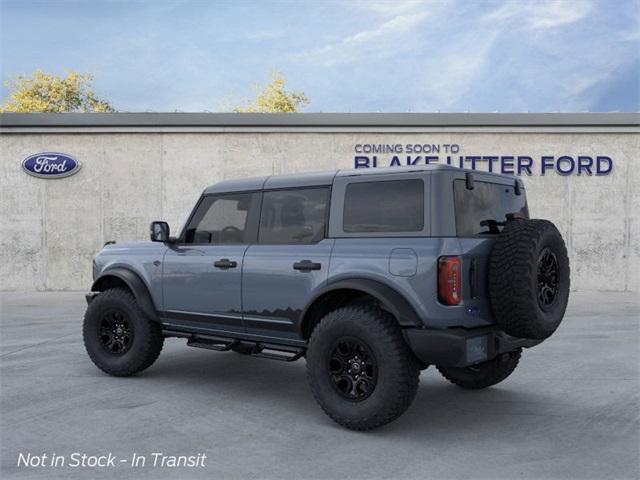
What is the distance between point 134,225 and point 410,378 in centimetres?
1189

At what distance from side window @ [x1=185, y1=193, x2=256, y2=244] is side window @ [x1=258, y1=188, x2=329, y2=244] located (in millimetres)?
204

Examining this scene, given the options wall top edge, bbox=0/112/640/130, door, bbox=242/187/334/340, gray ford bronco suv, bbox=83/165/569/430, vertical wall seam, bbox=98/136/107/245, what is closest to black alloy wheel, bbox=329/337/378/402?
gray ford bronco suv, bbox=83/165/569/430

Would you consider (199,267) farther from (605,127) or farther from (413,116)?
(605,127)

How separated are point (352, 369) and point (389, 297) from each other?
0.62 m

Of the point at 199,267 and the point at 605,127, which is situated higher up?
the point at 605,127

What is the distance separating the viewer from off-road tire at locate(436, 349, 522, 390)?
17.7 ft

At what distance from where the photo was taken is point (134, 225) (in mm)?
14805

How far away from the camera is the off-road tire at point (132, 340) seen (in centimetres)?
595

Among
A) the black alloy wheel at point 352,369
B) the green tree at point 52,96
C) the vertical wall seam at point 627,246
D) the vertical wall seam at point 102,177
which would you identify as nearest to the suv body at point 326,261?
the black alloy wheel at point 352,369

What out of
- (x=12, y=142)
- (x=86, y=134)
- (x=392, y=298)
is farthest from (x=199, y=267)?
(x=12, y=142)

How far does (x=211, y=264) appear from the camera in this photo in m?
5.43

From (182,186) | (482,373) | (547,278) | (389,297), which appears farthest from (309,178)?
(182,186)

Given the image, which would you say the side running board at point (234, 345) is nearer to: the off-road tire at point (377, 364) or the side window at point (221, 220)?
the off-road tire at point (377, 364)

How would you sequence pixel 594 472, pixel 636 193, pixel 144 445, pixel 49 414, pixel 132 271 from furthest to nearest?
pixel 636 193, pixel 132 271, pixel 49 414, pixel 144 445, pixel 594 472
